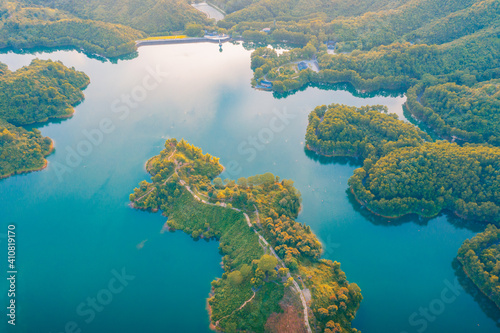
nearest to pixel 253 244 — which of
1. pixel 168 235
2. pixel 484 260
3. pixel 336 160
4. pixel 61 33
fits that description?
pixel 168 235

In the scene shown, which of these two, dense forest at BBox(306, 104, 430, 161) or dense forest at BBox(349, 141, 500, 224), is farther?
dense forest at BBox(306, 104, 430, 161)

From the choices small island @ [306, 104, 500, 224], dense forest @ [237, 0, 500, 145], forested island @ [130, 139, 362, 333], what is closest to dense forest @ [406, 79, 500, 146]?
dense forest @ [237, 0, 500, 145]

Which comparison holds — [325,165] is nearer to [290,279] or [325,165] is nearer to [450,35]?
Answer: [290,279]

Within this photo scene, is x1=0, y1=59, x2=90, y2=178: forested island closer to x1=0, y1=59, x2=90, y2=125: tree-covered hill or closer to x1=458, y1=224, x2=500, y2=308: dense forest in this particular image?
x1=0, y1=59, x2=90, y2=125: tree-covered hill

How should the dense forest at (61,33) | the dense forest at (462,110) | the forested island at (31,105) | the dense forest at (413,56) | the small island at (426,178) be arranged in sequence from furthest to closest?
the dense forest at (61,33) → the dense forest at (413,56) → the dense forest at (462,110) → the forested island at (31,105) → the small island at (426,178)

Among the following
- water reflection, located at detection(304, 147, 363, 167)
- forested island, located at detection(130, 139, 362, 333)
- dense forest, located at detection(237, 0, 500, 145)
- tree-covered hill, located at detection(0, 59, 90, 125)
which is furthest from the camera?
tree-covered hill, located at detection(0, 59, 90, 125)

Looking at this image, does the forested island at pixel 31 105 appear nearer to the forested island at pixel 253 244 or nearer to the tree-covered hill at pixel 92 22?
the tree-covered hill at pixel 92 22

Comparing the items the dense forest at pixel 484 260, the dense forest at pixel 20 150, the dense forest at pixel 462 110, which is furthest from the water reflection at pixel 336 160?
the dense forest at pixel 20 150
